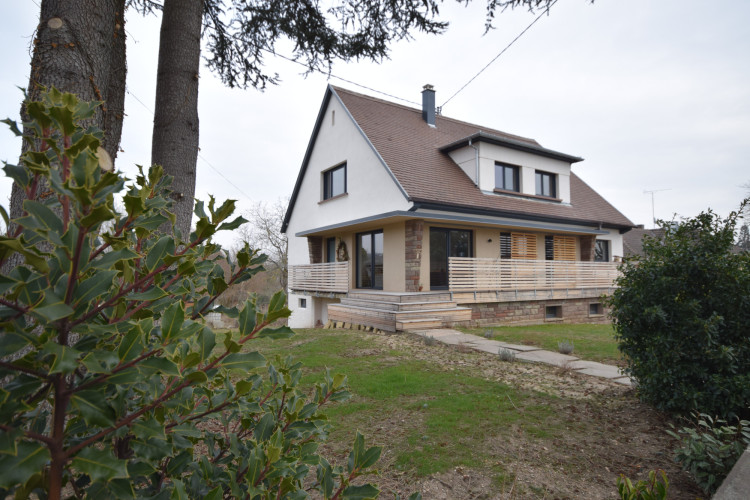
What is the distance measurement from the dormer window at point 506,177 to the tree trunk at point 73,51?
14.0 metres

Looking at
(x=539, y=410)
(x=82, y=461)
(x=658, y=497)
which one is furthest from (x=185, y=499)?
(x=539, y=410)

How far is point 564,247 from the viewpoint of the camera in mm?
15836

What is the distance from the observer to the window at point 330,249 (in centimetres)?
1620

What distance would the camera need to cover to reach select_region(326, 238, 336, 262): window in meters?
16.2

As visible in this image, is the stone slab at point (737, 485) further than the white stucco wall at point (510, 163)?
No

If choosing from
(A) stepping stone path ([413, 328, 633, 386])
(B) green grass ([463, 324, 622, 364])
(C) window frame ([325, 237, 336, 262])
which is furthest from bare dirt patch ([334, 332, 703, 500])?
(C) window frame ([325, 237, 336, 262])

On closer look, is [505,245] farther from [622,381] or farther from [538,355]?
[622,381]

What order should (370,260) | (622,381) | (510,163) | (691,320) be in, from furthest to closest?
(510,163) → (370,260) → (622,381) → (691,320)

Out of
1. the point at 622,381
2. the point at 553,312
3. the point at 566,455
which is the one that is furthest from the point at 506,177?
the point at 566,455

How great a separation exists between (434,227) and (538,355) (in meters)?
6.90

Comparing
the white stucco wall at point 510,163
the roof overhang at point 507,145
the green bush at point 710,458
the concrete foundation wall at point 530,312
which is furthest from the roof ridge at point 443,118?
the green bush at point 710,458

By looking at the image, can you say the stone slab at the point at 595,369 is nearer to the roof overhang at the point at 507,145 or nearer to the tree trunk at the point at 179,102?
the tree trunk at the point at 179,102

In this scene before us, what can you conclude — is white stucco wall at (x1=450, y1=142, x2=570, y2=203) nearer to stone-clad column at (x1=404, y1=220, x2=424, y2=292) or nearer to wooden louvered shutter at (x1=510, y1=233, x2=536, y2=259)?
wooden louvered shutter at (x1=510, y1=233, x2=536, y2=259)

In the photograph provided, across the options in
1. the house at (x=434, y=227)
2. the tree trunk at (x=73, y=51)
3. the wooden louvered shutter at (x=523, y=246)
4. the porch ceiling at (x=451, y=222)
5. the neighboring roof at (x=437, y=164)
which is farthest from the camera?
the wooden louvered shutter at (x=523, y=246)
